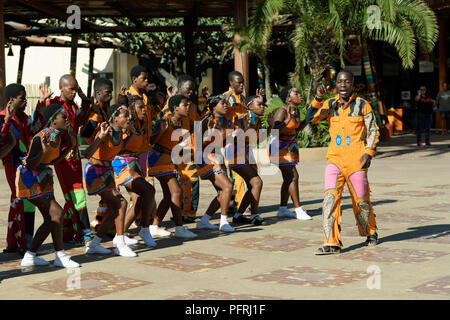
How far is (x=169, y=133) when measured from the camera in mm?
9227

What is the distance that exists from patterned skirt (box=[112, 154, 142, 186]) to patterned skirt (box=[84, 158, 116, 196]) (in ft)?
0.84

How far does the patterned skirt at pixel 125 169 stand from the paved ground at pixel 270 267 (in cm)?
79

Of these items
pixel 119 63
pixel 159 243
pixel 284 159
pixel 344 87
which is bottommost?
pixel 159 243

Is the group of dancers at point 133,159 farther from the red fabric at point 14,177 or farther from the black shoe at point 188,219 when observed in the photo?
the black shoe at point 188,219

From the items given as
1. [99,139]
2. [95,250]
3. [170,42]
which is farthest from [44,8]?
[99,139]

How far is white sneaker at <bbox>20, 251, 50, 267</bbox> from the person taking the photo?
748 cm

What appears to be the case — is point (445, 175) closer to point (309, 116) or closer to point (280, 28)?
point (309, 116)

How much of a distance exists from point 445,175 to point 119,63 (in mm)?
25670

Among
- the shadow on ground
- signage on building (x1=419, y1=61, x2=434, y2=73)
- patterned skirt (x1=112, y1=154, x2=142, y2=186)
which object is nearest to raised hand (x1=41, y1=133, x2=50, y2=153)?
patterned skirt (x1=112, y1=154, x2=142, y2=186)

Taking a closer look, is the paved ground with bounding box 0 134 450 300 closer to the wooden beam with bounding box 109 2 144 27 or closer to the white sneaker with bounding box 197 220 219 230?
the white sneaker with bounding box 197 220 219 230

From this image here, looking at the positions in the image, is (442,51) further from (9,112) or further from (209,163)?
(9,112)

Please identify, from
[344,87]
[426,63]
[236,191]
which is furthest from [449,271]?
[426,63]

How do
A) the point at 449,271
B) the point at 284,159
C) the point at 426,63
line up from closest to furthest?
1. the point at 449,271
2. the point at 284,159
3. the point at 426,63

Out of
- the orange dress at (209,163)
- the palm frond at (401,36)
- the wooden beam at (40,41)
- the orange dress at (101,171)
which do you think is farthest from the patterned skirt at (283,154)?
the wooden beam at (40,41)
